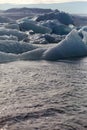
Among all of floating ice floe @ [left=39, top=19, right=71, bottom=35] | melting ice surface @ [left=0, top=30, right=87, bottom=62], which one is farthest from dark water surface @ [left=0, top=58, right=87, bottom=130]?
floating ice floe @ [left=39, top=19, right=71, bottom=35]

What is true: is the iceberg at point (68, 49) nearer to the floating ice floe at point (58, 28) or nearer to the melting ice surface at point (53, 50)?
the melting ice surface at point (53, 50)

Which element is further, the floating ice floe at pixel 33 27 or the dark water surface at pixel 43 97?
the floating ice floe at pixel 33 27

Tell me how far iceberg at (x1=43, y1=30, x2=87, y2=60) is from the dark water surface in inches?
39.5

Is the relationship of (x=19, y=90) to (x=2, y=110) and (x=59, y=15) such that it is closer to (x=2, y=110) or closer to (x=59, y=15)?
(x=2, y=110)

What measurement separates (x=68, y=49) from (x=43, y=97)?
3.49m

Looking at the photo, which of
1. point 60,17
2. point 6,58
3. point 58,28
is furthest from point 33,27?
point 6,58

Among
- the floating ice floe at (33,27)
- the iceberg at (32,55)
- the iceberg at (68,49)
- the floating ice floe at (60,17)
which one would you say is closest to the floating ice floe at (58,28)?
the floating ice floe at (33,27)

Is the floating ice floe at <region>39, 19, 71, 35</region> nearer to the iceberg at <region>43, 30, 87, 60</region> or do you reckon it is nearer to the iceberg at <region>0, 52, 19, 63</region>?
the iceberg at <region>43, 30, 87, 60</region>

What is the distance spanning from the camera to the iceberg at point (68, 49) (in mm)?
7010

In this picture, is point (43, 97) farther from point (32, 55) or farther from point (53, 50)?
point (53, 50)

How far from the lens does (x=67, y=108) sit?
145 inches

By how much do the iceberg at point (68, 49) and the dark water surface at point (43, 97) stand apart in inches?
39.5

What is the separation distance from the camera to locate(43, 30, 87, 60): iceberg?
23.0ft

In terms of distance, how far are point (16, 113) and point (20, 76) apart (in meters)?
1.62
